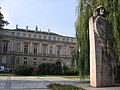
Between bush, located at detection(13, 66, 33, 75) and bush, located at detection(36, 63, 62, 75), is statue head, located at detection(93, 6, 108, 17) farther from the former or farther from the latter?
bush, located at detection(36, 63, 62, 75)

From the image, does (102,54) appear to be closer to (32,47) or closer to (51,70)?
(51,70)

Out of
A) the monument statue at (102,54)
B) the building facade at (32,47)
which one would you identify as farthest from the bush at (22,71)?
the building facade at (32,47)

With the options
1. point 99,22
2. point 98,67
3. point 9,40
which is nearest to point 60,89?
point 98,67

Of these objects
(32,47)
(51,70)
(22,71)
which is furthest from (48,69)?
(32,47)

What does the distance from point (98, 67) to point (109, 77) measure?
3.36 ft

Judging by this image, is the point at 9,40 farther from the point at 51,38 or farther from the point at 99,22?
the point at 99,22

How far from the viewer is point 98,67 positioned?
13938 millimetres

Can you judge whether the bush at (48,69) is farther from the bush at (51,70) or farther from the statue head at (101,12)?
the statue head at (101,12)

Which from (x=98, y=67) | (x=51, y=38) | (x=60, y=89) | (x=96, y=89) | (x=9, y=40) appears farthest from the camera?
(x=51, y=38)

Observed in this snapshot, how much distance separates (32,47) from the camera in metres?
69.5

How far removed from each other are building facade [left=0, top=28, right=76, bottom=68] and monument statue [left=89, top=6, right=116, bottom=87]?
5015cm

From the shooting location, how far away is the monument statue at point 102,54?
13945 millimetres

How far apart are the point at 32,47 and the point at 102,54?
5651cm

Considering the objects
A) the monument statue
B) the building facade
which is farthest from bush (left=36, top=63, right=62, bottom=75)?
the building facade
